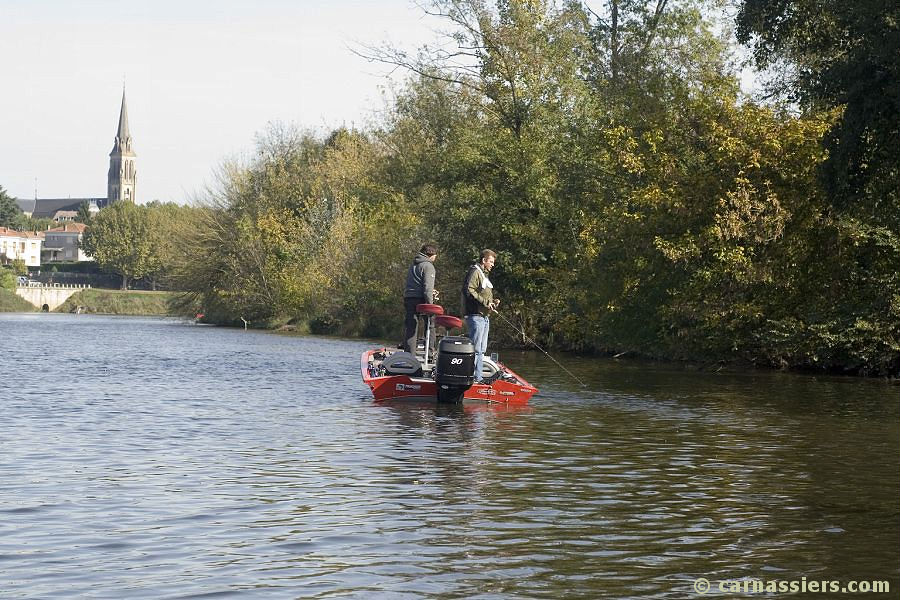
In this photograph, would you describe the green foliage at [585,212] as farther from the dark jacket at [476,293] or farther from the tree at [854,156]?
the dark jacket at [476,293]

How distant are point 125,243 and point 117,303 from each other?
30463mm

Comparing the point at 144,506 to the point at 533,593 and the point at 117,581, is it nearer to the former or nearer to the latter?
the point at 117,581

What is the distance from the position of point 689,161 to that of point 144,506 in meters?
27.9

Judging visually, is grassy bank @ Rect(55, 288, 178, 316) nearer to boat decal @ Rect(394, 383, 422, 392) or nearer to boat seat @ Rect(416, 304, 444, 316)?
boat decal @ Rect(394, 383, 422, 392)

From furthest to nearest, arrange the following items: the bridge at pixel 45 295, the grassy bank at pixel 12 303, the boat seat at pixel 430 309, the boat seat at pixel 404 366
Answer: the bridge at pixel 45 295
the grassy bank at pixel 12 303
the boat seat at pixel 404 366
the boat seat at pixel 430 309

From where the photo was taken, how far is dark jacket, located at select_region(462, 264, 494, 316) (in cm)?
Result: 2042

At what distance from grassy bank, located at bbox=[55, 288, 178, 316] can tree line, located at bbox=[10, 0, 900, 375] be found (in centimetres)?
5804

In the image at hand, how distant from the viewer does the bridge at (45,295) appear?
471 feet

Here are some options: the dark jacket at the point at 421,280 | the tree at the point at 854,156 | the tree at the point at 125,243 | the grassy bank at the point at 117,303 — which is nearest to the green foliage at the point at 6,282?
the grassy bank at the point at 117,303

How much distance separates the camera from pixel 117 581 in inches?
310

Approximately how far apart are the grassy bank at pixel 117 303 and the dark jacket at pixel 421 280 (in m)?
112

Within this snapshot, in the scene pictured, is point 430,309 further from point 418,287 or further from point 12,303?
point 12,303

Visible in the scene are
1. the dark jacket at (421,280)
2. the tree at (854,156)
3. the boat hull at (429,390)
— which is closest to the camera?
the boat hull at (429,390)

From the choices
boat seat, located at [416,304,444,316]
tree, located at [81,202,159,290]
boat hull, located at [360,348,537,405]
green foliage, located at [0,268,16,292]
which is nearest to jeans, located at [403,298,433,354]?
boat hull, located at [360,348,537,405]
